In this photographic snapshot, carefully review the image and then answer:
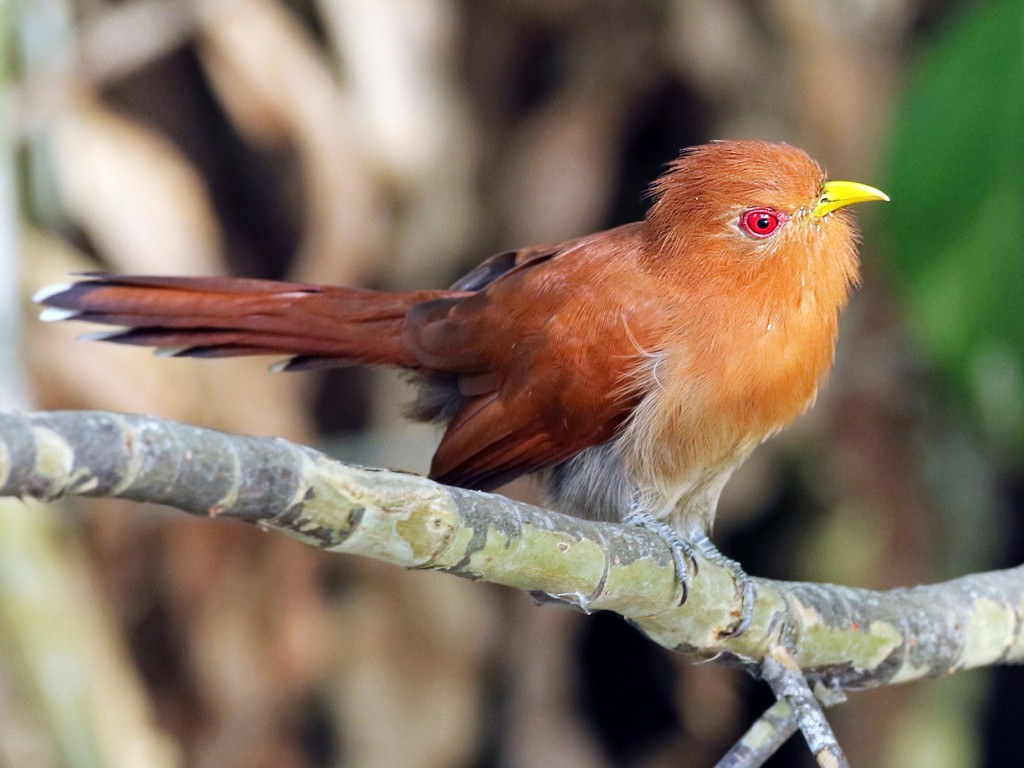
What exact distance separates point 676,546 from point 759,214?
78 cm

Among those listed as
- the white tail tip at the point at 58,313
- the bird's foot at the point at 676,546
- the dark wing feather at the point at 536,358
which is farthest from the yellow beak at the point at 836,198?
the white tail tip at the point at 58,313

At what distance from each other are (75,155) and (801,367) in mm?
2283

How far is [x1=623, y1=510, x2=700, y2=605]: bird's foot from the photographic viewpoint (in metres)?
2.04

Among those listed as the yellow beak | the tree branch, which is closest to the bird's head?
the yellow beak

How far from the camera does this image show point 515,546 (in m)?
1.66

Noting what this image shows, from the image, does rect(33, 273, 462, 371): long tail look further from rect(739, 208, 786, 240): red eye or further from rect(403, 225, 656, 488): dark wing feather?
rect(739, 208, 786, 240): red eye

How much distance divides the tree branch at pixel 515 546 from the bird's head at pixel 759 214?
2.14ft

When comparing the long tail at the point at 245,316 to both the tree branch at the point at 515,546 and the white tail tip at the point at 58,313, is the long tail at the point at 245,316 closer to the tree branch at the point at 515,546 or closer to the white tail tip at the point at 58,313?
the white tail tip at the point at 58,313

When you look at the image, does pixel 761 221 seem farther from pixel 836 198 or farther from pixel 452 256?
pixel 452 256

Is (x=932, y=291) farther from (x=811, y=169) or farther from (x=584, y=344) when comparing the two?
(x=584, y=344)

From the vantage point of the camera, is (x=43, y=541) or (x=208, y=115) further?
(x=208, y=115)

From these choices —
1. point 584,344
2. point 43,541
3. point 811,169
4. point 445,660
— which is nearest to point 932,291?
point 811,169

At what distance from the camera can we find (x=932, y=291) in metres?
3.39

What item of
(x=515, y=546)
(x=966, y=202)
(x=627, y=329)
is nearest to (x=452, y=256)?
(x=966, y=202)
